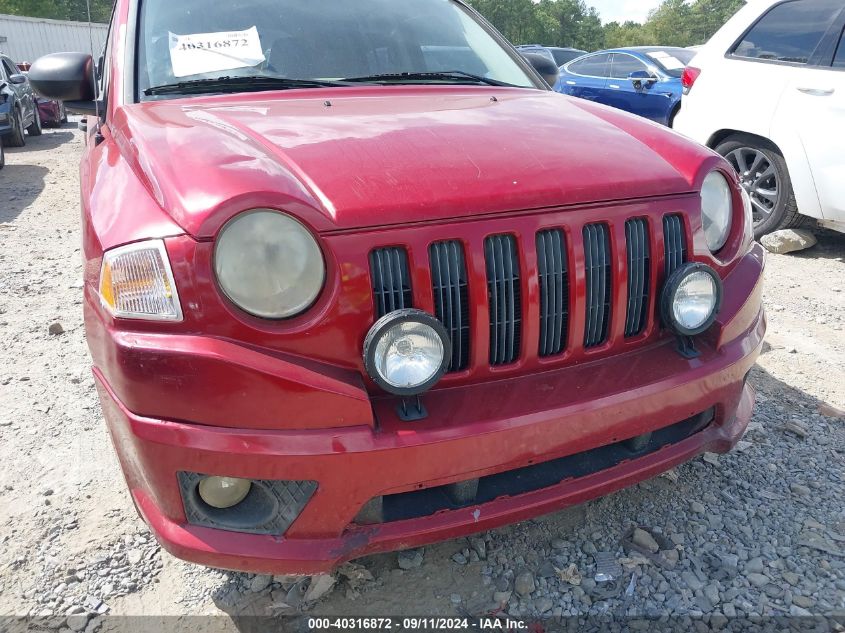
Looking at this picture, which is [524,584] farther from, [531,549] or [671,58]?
[671,58]

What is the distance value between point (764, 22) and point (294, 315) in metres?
5.42

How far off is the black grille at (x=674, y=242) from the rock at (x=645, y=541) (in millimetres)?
919

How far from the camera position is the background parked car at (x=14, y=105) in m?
11.3

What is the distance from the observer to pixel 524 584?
212 centimetres

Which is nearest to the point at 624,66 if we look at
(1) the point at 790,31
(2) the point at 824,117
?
(1) the point at 790,31

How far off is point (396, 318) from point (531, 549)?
1113 millimetres

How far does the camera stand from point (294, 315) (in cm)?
164

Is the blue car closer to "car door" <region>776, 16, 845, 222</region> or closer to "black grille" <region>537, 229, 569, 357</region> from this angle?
"car door" <region>776, 16, 845, 222</region>

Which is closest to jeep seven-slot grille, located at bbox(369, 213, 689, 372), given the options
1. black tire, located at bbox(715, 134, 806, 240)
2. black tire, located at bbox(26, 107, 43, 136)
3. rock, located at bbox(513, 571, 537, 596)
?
rock, located at bbox(513, 571, 537, 596)

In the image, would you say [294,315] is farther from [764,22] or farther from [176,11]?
[764,22]

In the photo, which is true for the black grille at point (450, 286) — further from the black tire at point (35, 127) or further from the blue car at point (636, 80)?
the black tire at point (35, 127)

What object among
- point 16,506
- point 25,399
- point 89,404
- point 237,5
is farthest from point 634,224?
point 25,399

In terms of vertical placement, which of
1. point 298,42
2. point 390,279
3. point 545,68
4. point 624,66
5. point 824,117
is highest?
point 298,42

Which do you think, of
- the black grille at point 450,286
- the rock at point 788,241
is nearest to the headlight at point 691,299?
the black grille at point 450,286
